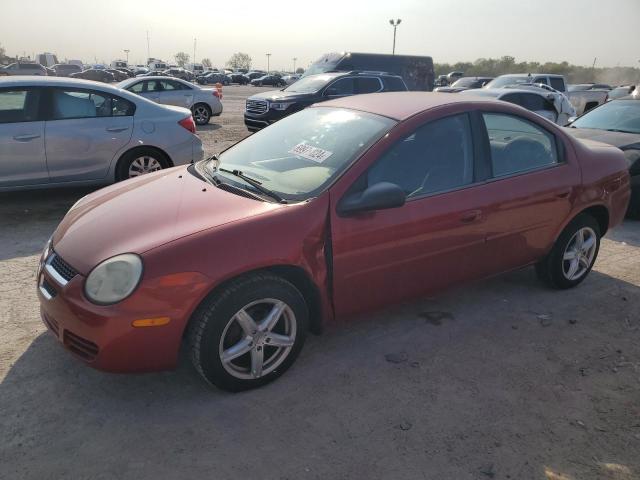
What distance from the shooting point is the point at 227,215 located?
2.82 metres

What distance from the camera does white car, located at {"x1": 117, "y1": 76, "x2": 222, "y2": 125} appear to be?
555 inches

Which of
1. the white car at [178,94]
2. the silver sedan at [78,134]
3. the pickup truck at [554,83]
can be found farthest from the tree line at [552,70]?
the silver sedan at [78,134]

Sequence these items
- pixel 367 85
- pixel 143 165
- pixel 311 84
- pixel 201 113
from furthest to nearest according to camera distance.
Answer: pixel 201 113 → pixel 311 84 → pixel 367 85 → pixel 143 165

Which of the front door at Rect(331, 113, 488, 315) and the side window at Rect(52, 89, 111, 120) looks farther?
the side window at Rect(52, 89, 111, 120)

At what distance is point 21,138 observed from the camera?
18.9ft

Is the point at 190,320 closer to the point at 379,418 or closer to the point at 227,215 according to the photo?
the point at 227,215

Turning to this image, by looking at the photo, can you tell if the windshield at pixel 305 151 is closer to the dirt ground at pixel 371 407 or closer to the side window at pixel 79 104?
the dirt ground at pixel 371 407

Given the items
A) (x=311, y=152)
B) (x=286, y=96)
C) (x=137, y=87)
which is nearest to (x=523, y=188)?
(x=311, y=152)

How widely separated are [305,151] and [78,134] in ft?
12.6

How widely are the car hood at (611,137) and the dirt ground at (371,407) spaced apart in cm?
354

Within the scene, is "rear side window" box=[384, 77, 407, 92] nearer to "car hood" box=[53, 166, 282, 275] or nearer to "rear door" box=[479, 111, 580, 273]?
"rear door" box=[479, 111, 580, 273]

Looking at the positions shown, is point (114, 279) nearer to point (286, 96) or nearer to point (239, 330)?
point (239, 330)

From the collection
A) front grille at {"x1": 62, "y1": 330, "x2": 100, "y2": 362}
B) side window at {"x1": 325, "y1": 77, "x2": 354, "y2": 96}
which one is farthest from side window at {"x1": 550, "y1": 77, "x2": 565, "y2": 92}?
front grille at {"x1": 62, "y1": 330, "x2": 100, "y2": 362}

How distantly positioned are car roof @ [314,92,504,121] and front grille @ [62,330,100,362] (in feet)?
7.36
